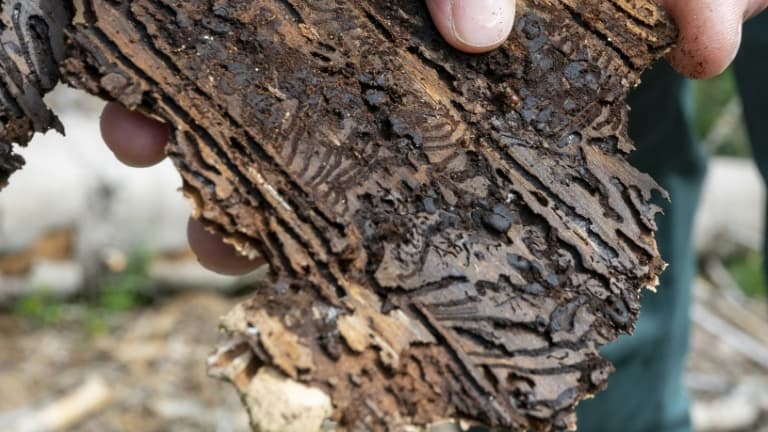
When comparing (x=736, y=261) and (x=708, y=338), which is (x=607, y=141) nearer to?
(x=708, y=338)

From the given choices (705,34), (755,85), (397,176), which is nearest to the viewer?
(397,176)

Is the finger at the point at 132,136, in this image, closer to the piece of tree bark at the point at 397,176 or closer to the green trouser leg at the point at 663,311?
the piece of tree bark at the point at 397,176

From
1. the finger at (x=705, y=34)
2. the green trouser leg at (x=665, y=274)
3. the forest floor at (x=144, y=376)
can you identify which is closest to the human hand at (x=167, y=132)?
the finger at (x=705, y=34)

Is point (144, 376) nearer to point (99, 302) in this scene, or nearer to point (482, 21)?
point (99, 302)

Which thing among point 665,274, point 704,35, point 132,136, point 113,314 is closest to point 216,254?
point 132,136

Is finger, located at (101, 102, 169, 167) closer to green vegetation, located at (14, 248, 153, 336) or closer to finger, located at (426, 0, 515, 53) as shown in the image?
finger, located at (426, 0, 515, 53)

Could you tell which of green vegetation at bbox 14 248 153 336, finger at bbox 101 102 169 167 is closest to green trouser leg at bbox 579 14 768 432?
finger at bbox 101 102 169 167
